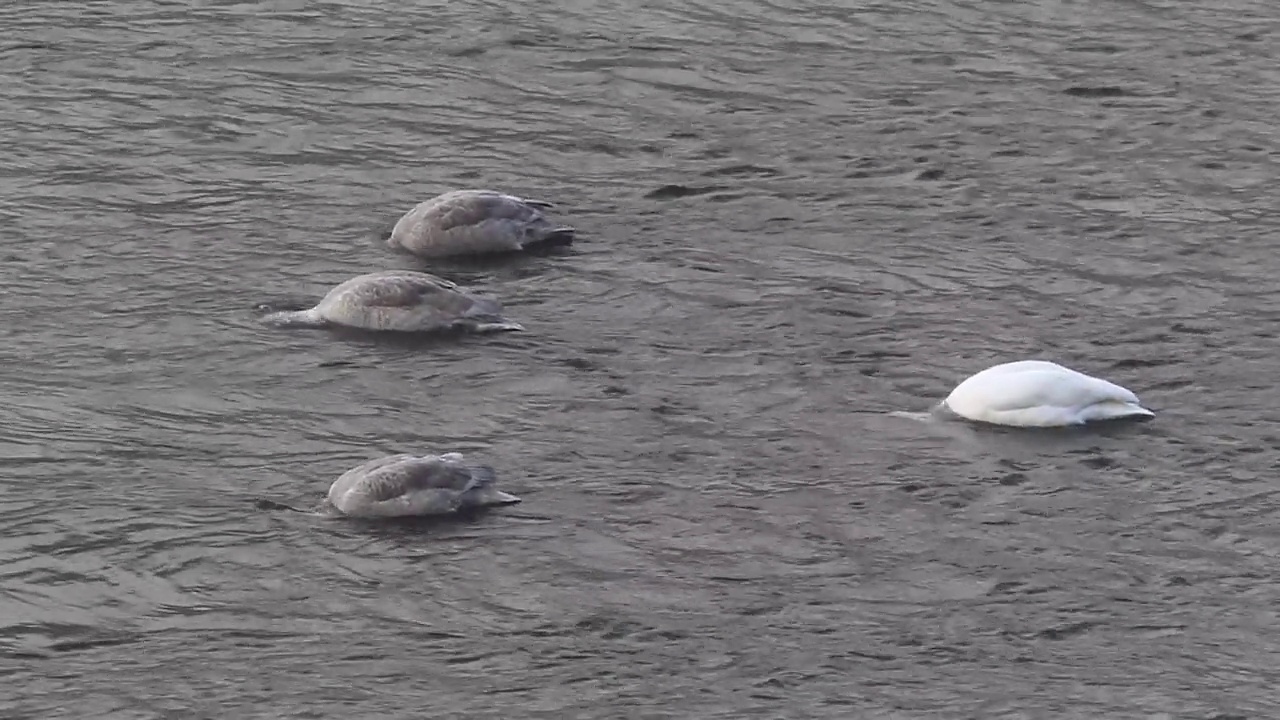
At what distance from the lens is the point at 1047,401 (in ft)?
62.2

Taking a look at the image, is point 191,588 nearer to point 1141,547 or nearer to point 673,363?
point 673,363

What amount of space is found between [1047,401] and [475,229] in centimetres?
639

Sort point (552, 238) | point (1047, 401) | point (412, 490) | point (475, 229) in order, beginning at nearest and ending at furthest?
point (412, 490) → point (1047, 401) → point (475, 229) → point (552, 238)

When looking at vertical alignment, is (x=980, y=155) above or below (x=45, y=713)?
above

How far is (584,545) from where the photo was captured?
1716 cm

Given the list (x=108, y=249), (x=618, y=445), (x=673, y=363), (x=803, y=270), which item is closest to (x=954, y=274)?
(x=803, y=270)

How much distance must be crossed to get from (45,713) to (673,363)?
684 cm

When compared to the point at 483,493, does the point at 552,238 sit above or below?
above

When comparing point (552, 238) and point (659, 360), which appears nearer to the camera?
point (659, 360)

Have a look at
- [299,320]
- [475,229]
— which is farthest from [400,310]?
[475,229]

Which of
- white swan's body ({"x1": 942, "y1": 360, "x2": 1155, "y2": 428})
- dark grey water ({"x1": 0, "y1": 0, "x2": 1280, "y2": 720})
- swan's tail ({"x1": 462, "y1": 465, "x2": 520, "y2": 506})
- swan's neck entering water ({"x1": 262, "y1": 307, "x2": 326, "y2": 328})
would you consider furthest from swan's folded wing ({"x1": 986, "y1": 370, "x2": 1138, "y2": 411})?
swan's neck entering water ({"x1": 262, "y1": 307, "x2": 326, "y2": 328})

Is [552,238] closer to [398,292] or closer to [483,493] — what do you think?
[398,292]

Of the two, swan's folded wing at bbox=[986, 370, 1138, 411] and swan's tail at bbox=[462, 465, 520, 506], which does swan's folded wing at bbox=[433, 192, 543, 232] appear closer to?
swan's tail at bbox=[462, 465, 520, 506]

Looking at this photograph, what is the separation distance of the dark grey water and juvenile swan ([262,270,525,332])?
0.31 m
